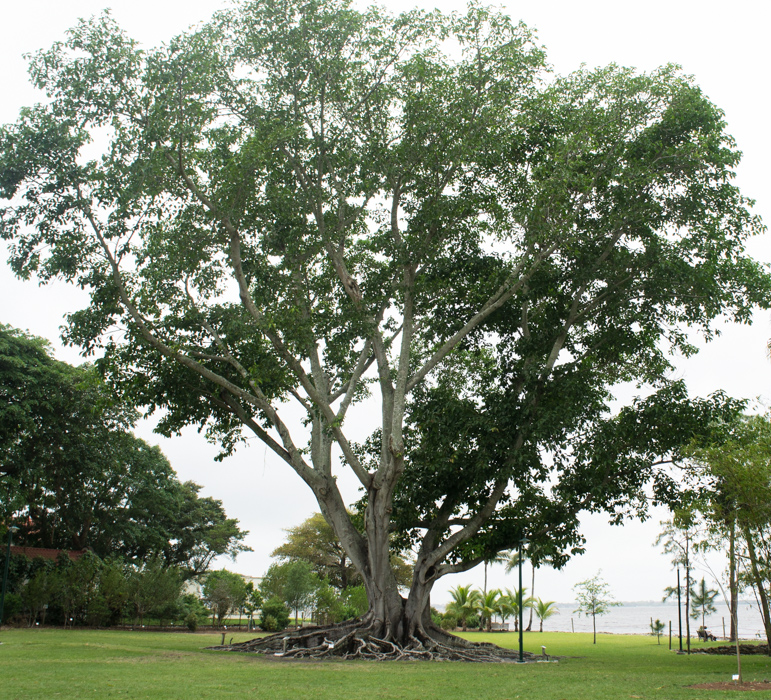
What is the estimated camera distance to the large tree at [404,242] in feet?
46.4

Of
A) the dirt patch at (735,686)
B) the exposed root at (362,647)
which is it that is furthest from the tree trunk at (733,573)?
the exposed root at (362,647)

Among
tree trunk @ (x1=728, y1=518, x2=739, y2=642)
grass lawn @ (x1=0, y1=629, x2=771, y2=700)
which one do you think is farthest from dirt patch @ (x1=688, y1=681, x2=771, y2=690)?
tree trunk @ (x1=728, y1=518, x2=739, y2=642)

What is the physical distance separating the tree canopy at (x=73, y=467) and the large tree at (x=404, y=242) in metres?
3.58

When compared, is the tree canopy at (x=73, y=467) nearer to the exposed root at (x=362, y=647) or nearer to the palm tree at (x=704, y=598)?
the exposed root at (x=362, y=647)

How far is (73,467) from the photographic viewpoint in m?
27.2

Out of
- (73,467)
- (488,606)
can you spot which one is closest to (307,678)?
(73,467)

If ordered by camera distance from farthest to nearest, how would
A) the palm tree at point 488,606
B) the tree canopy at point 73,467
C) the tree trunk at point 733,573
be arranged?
the palm tree at point 488,606 → the tree canopy at point 73,467 → the tree trunk at point 733,573

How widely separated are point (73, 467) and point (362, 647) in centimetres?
1774

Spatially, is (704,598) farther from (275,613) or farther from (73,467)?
(73,467)

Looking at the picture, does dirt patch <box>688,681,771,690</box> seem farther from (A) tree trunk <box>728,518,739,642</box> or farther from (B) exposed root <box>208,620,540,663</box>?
Result: (B) exposed root <box>208,620,540,663</box>

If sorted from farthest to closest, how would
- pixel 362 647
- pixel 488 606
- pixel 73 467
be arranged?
pixel 488 606 → pixel 73 467 → pixel 362 647

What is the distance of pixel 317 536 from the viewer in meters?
42.3

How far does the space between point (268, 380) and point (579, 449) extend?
24.9 ft

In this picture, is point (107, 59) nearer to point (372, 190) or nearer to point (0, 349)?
point (372, 190)
